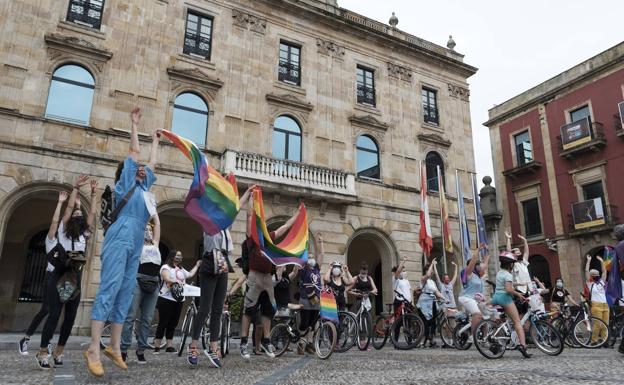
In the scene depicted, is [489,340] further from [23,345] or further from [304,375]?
[23,345]

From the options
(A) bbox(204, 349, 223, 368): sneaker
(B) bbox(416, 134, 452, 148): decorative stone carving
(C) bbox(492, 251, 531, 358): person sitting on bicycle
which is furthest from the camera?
(B) bbox(416, 134, 452, 148): decorative stone carving

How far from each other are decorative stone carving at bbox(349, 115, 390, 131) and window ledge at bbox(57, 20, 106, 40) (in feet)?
31.1

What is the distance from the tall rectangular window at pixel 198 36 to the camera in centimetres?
1548

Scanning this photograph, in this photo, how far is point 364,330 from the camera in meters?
8.53

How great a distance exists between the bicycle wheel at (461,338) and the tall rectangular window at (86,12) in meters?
14.0

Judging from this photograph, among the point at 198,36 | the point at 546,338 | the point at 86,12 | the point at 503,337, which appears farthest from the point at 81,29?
the point at 546,338

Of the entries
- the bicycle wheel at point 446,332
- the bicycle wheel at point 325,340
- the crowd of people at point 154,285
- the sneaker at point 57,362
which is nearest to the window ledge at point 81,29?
the crowd of people at point 154,285

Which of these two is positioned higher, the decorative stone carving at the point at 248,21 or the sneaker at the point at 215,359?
the decorative stone carving at the point at 248,21

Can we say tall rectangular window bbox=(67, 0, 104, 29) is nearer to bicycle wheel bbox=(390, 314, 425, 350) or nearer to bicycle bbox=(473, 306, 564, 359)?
bicycle wheel bbox=(390, 314, 425, 350)

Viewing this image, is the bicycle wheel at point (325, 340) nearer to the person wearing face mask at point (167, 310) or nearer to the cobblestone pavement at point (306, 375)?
the cobblestone pavement at point (306, 375)

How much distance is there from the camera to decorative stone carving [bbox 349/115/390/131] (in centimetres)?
1764

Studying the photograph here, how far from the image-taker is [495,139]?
2719cm

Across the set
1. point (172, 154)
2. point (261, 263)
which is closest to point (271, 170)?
point (172, 154)

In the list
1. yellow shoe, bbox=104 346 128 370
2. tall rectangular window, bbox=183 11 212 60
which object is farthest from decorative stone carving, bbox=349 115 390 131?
yellow shoe, bbox=104 346 128 370
